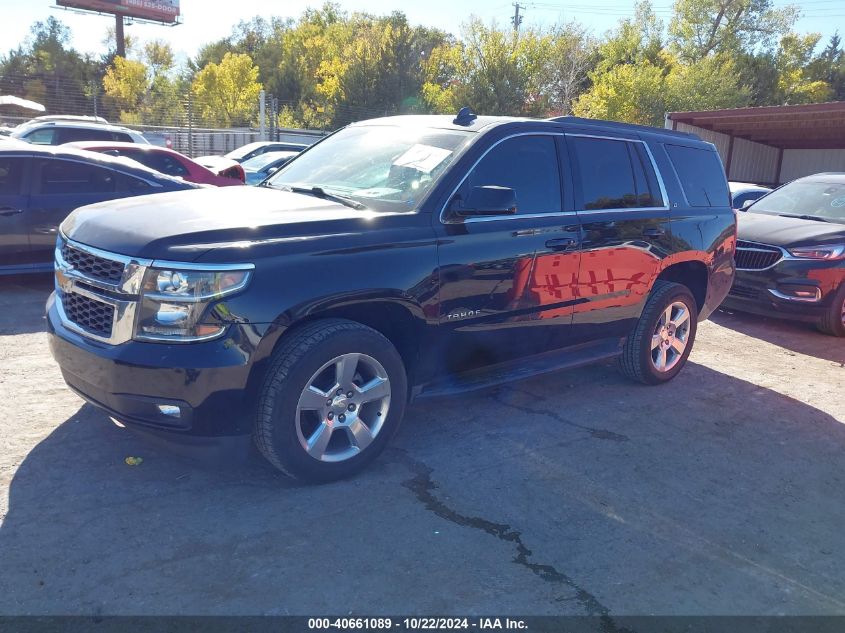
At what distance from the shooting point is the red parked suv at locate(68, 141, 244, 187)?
1012 centimetres

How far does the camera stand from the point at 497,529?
11.8 feet

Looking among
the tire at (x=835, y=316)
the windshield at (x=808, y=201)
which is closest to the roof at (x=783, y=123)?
the windshield at (x=808, y=201)

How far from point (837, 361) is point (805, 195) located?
3.07m

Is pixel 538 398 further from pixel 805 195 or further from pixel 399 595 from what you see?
pixel 805 195

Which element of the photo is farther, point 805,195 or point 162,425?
point 805,195

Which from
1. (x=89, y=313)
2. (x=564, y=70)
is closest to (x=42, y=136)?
(x=89, y=313)

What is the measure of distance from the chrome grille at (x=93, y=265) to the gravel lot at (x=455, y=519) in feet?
3.46

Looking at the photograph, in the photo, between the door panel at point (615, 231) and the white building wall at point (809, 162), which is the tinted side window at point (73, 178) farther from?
the white building wall at point (809, 162)

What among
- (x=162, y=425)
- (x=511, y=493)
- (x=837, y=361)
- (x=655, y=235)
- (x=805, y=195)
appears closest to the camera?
(x=162, y=425)

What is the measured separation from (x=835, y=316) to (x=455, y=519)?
20.5 ft

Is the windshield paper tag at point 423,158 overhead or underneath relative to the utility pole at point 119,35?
underneath

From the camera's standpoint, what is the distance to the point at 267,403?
3566 mm

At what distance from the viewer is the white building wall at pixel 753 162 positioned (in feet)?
74.0

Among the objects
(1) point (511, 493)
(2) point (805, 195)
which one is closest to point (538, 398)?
(1) point (511, 493)
